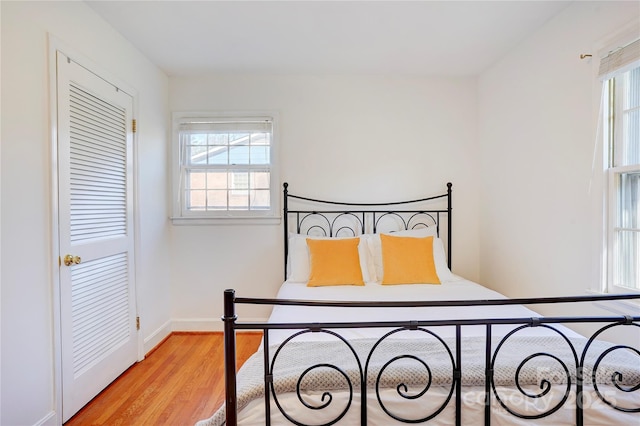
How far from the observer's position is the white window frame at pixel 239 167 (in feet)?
10.3

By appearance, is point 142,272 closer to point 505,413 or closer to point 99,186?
point 99,186

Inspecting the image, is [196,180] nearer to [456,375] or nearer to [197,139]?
[197,139]

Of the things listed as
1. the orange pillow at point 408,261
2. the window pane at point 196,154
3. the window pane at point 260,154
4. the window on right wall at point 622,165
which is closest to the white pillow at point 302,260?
the orange pillow at point 408,261

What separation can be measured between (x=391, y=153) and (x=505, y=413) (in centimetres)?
243

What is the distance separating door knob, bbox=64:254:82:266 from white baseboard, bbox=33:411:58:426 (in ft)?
2.56

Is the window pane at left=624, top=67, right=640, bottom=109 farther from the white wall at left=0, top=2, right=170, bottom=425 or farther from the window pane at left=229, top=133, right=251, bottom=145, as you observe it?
the white wall at left=0, top=2, right=170, bottom=425

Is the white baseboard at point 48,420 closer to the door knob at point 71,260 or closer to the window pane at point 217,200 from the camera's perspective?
the door knob at point 71,260

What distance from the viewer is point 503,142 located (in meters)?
2.77

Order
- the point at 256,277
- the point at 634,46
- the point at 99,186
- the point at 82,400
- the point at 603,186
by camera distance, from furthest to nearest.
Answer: the point at 256,277
the point at 99,186
the point at 82,400
the point at 603,186
the point at 634,46

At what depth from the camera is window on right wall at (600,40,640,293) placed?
1.68m

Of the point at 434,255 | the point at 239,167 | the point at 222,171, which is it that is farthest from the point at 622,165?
the point at 222,171

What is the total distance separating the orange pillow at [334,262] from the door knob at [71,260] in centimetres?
150

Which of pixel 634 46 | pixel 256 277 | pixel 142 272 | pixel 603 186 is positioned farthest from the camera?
pixel 256 277

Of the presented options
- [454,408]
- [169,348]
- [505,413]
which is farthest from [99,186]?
[505,413]
